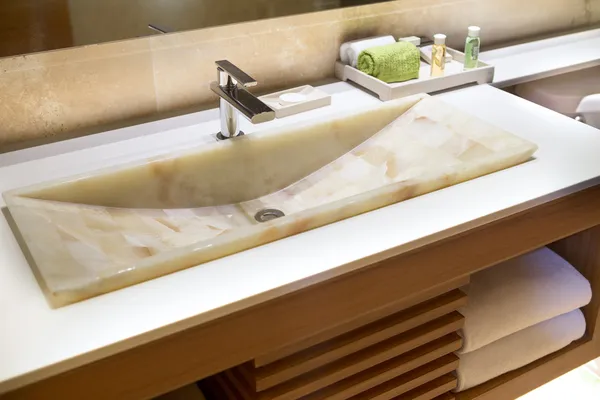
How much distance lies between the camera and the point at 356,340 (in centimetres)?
111

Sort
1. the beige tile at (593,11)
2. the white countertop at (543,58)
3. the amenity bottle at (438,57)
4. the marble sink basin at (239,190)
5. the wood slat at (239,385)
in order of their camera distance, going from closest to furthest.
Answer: the marble sink basin at (239,190), the wood slat at (239,385), the amenity bottle at (438,57), the white countertop at (543,58), the beige tile at (593,11)

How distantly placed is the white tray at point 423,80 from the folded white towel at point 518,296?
1.45 feet

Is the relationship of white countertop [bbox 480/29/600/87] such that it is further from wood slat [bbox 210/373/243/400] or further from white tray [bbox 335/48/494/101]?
wood slat [bbox 210/373/243/400]

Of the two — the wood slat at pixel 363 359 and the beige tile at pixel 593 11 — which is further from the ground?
the beige tile at pixel 593 11

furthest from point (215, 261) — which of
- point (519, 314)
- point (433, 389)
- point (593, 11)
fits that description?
point (593, 11)

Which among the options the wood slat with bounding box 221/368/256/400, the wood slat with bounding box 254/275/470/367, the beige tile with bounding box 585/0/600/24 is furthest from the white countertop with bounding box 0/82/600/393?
the beige tile with bounding box 585/0/600/24

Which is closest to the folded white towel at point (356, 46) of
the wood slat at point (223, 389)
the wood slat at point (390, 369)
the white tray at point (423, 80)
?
the white tray at point (423, 80)

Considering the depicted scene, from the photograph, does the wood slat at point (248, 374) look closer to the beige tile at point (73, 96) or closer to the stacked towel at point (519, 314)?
the stacked towel at point (519, 314)

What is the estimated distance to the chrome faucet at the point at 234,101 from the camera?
1.13 metres

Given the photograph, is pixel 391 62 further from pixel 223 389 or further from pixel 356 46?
pixel 223 389

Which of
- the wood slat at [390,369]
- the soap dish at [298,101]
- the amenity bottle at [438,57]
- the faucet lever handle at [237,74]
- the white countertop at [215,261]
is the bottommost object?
the wood slat at [390,369]

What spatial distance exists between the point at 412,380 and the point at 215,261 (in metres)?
0.49

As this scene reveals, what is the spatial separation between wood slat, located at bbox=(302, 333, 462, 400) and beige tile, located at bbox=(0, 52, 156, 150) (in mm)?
711

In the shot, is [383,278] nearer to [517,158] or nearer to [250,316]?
[250,316]
